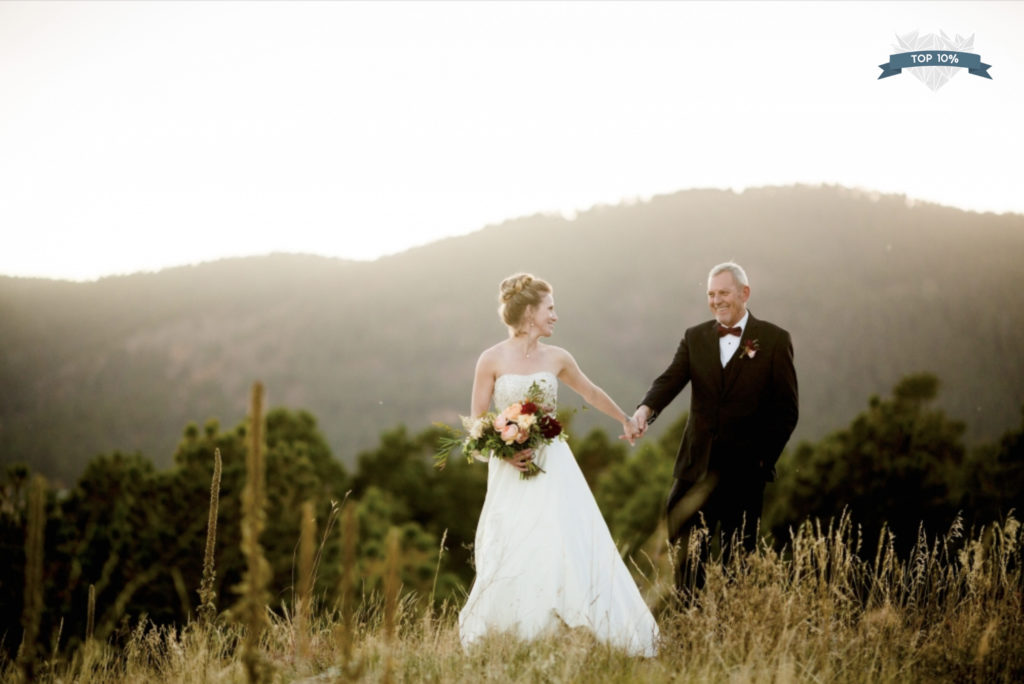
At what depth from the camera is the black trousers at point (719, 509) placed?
232 inches

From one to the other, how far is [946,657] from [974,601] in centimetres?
85

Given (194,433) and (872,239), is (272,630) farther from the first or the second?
(872,239)

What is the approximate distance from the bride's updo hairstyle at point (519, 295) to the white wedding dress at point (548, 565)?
1043 mm

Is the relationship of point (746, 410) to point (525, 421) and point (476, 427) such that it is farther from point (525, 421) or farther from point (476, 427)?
point (476, 427)

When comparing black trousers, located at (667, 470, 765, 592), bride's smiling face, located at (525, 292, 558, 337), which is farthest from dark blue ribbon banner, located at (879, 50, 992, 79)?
black trousers, located at (667, 470, 765, 592)

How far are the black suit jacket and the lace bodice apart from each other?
1.03 meters

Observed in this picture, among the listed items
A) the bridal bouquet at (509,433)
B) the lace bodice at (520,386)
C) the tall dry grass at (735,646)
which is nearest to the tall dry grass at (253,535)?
the tall dry grass at (735,646)

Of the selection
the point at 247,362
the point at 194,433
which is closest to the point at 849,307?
the point at 247,362

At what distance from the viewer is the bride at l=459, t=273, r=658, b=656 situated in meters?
5.24

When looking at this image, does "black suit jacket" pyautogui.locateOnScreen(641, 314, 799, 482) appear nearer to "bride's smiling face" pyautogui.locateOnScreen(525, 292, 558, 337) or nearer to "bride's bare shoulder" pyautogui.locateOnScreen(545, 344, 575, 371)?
"bride's bare shoulder" pyautogui.locateOnScreen(545, 344, 575, 371)

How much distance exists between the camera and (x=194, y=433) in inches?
1080

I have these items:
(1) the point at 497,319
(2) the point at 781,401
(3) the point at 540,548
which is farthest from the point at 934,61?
(1) the point at 497,319

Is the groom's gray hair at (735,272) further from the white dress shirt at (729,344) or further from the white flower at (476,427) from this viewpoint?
the white flower at (476,427)

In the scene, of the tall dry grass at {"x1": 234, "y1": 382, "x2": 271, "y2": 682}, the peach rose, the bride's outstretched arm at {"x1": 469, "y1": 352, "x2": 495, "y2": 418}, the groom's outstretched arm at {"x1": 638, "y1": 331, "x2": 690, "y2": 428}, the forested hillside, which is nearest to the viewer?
the tall dry grass at {"x1": 234, "y1": 382, "x2": 271, "y2": 682}
